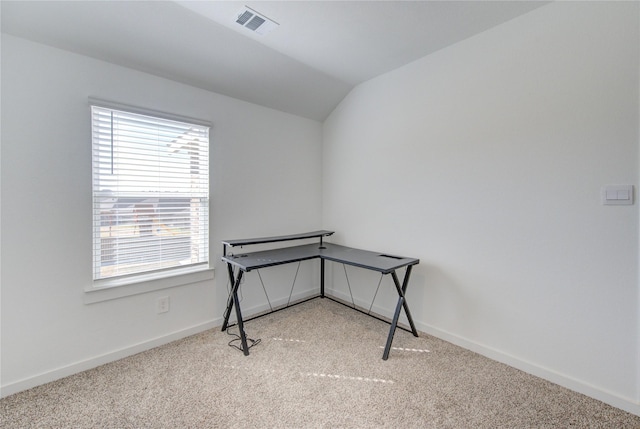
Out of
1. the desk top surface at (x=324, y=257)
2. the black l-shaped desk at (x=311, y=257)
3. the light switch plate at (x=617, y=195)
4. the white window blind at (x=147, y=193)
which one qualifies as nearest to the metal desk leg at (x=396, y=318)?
the black l-shaped desk at (x=311, y=257)

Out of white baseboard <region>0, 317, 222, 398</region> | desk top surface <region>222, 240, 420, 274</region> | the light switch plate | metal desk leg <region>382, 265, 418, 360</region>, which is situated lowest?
white baseboard <region>0, 317, 222, 398</region>

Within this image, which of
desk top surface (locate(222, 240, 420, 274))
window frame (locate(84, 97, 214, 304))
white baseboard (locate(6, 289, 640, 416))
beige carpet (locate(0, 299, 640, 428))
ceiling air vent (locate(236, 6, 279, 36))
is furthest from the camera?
desk top surface (locate(222, 240, 420, 274))

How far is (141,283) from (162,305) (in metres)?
0.27

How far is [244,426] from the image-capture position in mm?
1473

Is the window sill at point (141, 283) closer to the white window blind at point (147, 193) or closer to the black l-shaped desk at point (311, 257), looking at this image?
the white window blind at point (147, 193)

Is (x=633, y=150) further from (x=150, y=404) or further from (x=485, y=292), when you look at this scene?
(x=150, y=404)

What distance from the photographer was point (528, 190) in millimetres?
1920

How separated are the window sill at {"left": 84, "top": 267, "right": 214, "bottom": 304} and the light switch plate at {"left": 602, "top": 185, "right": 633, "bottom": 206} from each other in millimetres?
2909

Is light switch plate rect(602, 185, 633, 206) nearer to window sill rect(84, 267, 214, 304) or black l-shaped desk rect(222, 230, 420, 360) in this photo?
black l-shaped desk rect(222, 230, 420, 360)

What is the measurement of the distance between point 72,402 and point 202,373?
712mm

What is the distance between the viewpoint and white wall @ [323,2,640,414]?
1608 mm

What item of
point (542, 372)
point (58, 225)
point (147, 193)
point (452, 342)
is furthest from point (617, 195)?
point (58, 225)

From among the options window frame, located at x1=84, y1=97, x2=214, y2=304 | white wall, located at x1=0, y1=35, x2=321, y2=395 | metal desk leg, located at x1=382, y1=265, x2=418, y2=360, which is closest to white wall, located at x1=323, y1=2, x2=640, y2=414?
metal desk leg, located at x1=382, y1=265, x2=418, y2=360

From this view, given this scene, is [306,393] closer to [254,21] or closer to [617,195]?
[617,195]
